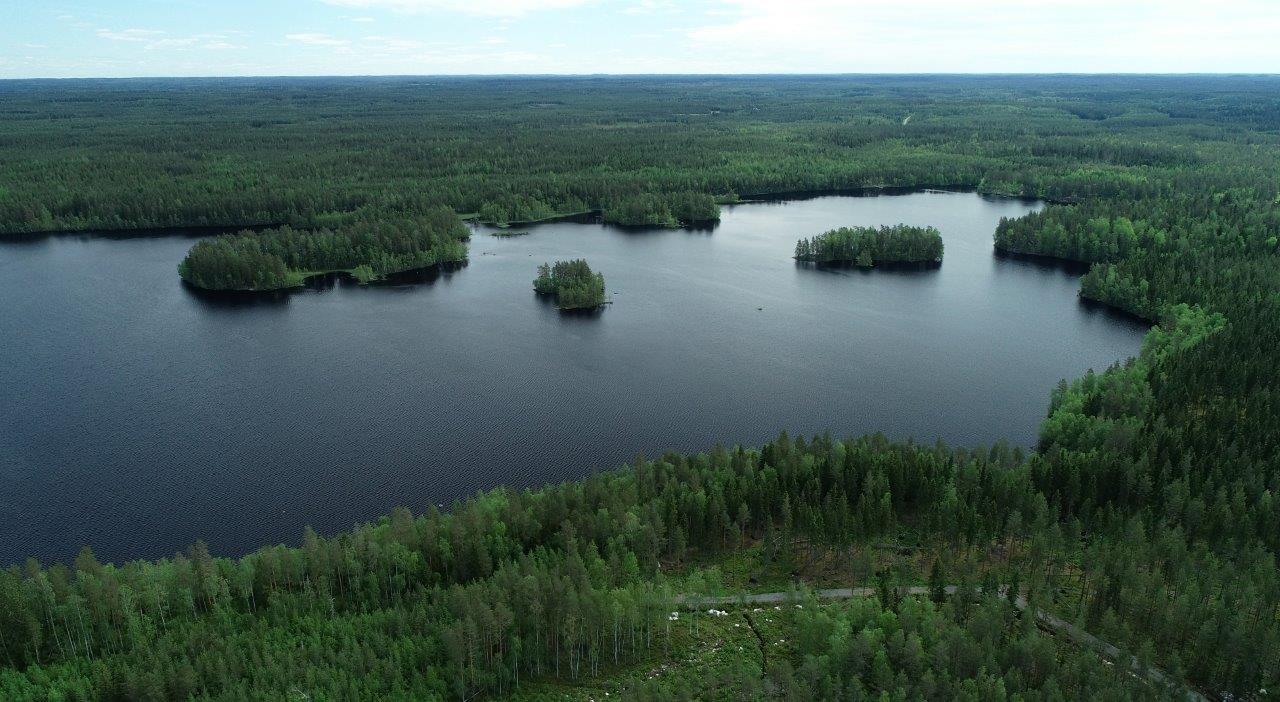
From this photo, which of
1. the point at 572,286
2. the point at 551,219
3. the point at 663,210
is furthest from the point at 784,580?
the point at 551,219

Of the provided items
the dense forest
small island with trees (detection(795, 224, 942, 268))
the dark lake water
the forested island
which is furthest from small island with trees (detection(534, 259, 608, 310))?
the dense forest

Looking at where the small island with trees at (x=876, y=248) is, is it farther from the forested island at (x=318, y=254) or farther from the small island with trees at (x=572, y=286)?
the forested island at (x=318, y=254)

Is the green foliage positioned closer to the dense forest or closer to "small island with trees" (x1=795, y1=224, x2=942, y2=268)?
"small island with trees" (x1=795, y1=224, x2=942, y2=268)

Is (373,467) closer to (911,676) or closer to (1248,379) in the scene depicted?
(911,676)

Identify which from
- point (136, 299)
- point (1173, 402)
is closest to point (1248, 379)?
point (1173, 402)

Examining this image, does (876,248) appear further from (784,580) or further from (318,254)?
(784,580)

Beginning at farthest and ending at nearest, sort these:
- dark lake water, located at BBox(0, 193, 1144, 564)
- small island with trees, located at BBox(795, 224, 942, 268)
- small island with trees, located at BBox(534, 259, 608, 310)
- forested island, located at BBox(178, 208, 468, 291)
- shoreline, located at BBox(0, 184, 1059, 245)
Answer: shoreline, located at BBox(0, 184, 1059, 245) < small island with trees, located at BBox(795, 224, 942, 268) < forested island, located at BBox(178, 208, 468, 291) < small island with trees, located at BBox(534, 259, 608, 310) < dark lake water, located at BBox(0, 193, 1144, 564)
